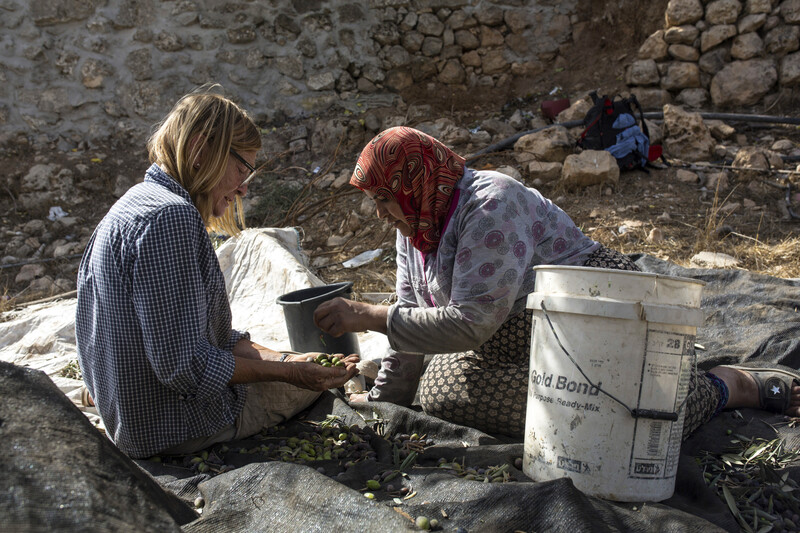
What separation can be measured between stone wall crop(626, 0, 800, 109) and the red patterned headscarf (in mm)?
5016

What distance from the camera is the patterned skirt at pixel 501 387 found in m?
2.49

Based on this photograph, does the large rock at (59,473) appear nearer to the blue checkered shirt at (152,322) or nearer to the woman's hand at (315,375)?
the blue checkered shirt at (152,322)

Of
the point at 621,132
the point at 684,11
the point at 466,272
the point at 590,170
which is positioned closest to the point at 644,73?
the point at 684,11

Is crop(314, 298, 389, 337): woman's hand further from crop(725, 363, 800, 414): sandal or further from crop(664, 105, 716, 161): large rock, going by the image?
crop(664, 105, 716, 161): large rock

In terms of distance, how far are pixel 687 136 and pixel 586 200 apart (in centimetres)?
131

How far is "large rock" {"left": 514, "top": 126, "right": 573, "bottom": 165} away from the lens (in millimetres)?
5891

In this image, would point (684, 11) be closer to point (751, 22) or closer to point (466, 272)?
point (751, 22)

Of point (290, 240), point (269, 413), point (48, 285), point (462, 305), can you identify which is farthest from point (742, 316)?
point (48, 285)

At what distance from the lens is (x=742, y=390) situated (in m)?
2.70

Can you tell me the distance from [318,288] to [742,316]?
2298 millimetres

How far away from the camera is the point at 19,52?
20.4 feet

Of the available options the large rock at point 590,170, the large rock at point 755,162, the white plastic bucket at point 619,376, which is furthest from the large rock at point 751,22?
the white plastic bucket at point 619,376

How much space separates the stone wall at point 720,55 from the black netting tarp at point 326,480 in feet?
15.8

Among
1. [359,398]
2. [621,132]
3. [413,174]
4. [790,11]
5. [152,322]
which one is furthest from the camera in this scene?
[790,11]
